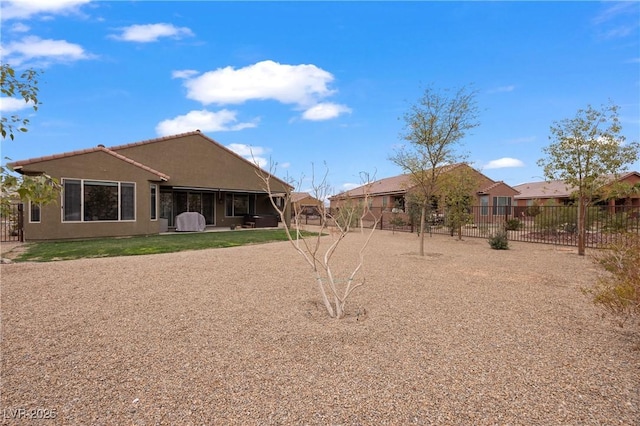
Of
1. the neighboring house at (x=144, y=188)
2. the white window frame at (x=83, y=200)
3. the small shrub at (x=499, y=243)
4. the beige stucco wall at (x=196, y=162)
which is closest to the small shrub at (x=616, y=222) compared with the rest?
the small shrub at (x=499, y=243)

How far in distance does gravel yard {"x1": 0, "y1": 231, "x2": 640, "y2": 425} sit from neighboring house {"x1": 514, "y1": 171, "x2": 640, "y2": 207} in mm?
7055

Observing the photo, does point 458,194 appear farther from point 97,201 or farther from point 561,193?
point 561,193

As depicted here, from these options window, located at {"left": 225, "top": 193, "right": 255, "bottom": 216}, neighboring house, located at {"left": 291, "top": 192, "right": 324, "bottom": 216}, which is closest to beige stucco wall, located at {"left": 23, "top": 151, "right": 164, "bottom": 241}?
window, located at {"left": 225, "top": 193, "right": 255, "bottom": 216}

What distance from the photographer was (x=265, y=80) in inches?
595

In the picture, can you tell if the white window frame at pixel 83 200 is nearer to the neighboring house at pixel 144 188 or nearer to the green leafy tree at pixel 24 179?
the neighboring house at pixel 144 188

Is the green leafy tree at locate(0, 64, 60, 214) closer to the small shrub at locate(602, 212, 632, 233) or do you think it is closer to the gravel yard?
the gravel yard

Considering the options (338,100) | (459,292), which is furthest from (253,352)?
(338,100)

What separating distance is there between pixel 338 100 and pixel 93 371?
17025 mm

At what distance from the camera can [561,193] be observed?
3416cm

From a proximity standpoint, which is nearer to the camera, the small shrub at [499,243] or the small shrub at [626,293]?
the small shrub at [626,293]

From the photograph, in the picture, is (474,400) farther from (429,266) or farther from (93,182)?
(93,182)

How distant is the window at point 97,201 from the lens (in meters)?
13.6

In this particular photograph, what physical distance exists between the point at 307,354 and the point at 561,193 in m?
39.3

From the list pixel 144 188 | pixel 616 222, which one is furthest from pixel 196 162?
pixel 616 222
